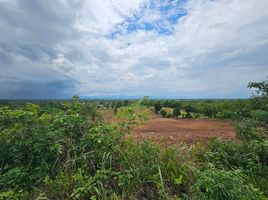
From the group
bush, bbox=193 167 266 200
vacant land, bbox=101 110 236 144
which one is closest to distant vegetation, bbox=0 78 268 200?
bush, bbox=193 167 266 200

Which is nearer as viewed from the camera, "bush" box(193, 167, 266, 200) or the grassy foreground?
"bush" box(193, 167, 266, 200)

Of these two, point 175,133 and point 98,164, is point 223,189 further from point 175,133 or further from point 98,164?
point 175,133

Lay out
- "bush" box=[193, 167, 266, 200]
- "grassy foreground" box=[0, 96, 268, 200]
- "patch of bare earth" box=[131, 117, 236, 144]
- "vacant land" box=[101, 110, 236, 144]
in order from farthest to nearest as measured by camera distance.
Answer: "patch of bare earth" box=[131, 117, 236, 144]
"vacant land" box=[101, 110, 236, 144]
"grassy foreground" box=[0, 96, 268, 200]
"bush" box=[193, 167, 266, 200]

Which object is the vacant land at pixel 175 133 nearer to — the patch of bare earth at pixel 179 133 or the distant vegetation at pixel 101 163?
the patch of bare earth at pixel 179 133

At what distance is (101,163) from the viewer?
8.52ft

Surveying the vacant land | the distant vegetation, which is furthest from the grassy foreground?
the vacant land

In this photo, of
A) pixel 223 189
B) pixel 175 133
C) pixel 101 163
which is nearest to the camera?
pixel 223 189

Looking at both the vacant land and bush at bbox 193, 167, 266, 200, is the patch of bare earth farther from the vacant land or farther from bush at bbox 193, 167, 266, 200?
bush at bbox 193, 167, 266, 200

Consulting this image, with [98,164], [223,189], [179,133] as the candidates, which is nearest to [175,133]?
[179,133]

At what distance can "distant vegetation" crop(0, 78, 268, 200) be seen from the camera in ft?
7.18

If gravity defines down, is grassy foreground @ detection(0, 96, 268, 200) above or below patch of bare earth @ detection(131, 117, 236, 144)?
above

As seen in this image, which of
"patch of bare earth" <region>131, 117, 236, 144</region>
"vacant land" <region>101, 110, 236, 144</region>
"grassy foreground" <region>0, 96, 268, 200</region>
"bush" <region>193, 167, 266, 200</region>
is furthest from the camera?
"patch of bare earth" <region>131, 117, 236, 144</region>

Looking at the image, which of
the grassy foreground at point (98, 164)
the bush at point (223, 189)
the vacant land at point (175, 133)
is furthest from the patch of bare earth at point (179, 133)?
the bush at point (223, 189)

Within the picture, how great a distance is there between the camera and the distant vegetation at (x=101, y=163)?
219 centimetres
